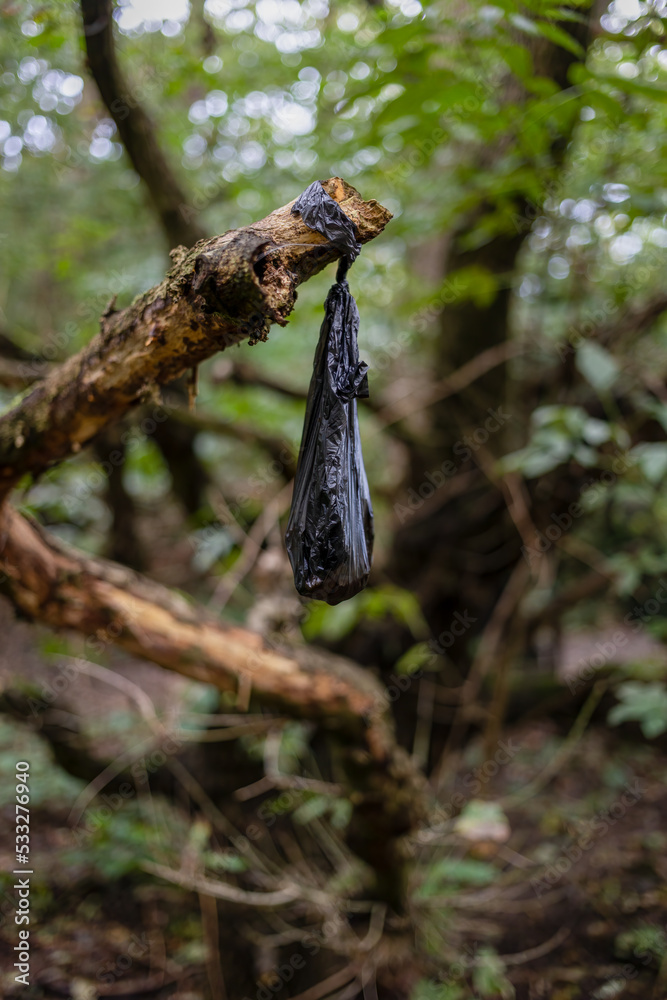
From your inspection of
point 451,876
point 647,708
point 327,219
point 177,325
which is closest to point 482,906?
point 451,876

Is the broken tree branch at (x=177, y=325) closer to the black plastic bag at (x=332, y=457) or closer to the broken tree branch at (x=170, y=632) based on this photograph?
the black plastic bag at (x=332, y=457)

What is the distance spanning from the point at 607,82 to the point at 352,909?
10.2 feet

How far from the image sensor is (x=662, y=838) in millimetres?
3268

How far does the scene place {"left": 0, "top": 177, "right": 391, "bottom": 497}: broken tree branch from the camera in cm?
111

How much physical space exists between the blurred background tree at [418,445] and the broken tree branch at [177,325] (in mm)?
727

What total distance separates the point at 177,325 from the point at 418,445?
2790 millimetres

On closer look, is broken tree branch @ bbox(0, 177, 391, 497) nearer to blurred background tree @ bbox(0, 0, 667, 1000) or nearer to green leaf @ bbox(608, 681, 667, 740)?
blurred background tree @ bbox(0, 0, 667, 1000)

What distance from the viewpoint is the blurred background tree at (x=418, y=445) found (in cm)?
255

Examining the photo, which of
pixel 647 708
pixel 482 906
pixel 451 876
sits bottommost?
pixel 482 906

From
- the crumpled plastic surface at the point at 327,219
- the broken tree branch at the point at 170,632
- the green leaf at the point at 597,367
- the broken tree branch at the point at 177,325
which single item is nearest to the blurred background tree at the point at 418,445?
the green leaf at the point at 597,367

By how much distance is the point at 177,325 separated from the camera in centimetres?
127

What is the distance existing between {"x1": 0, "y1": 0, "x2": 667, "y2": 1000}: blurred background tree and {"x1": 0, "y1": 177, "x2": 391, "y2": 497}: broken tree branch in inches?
28.6

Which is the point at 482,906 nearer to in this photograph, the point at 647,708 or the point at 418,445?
the point at 647,708

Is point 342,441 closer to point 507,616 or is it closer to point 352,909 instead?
point 352,909
